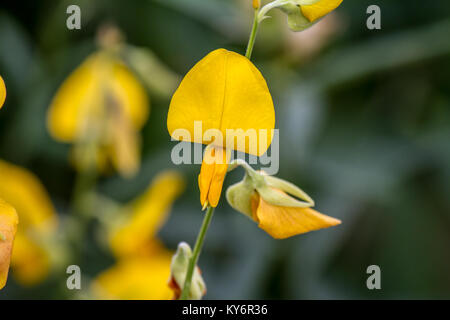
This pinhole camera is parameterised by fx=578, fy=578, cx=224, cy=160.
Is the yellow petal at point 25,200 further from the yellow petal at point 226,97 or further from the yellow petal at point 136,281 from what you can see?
the yellow petal at point 226,97

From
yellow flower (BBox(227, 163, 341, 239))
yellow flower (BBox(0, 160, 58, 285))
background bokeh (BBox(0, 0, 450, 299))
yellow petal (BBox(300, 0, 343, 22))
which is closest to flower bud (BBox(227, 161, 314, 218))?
yellow flower (BBox(227, 163, 341, 239))

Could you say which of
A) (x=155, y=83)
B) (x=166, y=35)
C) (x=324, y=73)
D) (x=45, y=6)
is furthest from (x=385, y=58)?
(x=45, y=6)

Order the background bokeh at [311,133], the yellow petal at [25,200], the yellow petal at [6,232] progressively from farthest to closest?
1. the background bokeh at [311,133]
2. the yellow petal at [25,200]
3. the yellow petal at [6,232]

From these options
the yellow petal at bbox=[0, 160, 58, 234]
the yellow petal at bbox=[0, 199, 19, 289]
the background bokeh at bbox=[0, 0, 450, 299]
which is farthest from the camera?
the background bokeh at bbox=[0, 0, 450, 299]

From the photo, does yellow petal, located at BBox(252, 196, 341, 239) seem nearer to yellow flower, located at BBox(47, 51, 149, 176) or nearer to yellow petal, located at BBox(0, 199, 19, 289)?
yellow petal, located at BBox(0, 199, 19, 289)

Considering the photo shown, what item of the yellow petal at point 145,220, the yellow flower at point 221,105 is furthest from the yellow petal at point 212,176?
the yellow petal at point 145,220
